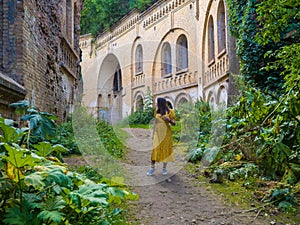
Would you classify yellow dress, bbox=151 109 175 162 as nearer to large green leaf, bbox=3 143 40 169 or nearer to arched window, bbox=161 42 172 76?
large green leaf, bbox=3 143 40 169

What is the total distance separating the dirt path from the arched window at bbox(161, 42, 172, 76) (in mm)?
14277

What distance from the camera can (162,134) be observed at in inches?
236

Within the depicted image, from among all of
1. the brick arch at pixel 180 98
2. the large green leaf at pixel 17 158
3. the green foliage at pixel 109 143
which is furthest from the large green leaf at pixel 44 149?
the brick arch at pixel 180 98

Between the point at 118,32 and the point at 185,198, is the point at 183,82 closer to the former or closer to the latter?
the point at 118,32

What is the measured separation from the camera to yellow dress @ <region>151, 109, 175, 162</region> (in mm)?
5965

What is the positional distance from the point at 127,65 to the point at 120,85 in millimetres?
4179

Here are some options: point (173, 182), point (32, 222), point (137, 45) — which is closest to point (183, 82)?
point (137, 45)

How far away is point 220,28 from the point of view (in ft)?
47.2

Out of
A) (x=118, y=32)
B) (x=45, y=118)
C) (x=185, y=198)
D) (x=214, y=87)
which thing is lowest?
(x=185, y=198)

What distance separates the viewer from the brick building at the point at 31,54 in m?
5.79

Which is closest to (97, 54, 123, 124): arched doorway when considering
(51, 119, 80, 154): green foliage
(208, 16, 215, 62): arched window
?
(208, 16, 215, 62): arched window

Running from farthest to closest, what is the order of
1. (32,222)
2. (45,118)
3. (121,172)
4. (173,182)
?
1. (121,172)
2. (173,182)
3. (45,118)
4. (32,222)

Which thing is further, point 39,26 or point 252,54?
point 252,54

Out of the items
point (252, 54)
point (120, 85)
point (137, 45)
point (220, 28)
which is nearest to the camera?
point (252, 54)
